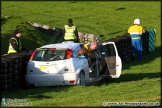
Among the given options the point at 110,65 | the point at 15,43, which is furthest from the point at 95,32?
the point at 15,43

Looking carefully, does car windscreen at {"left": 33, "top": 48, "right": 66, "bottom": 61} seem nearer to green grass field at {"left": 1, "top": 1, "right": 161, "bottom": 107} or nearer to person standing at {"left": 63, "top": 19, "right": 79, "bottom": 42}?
green grass field at {"left": 1, "top": 1, "right": 161, "bottom": 107}

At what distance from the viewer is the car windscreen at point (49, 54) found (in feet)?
53.3

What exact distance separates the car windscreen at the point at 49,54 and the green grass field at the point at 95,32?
98cm

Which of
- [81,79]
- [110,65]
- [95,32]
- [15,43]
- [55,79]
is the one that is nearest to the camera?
[55,79]

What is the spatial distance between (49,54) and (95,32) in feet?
62.8

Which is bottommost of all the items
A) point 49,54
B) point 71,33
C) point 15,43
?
point 49,54

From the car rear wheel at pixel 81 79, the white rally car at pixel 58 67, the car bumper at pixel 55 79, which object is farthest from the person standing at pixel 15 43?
the car rear wheel at pixel 81 79

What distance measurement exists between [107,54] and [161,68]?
481 cm

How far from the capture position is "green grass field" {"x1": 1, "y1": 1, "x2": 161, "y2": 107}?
1375 cm

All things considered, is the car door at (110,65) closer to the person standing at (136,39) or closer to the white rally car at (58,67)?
the white rally car at (58,67)

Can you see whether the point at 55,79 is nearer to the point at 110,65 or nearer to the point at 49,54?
the point at 49,54

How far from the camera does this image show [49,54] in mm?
16375

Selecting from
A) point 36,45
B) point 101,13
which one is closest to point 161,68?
point 36,45

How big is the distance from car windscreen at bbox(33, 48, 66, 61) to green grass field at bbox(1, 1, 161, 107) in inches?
38.6
